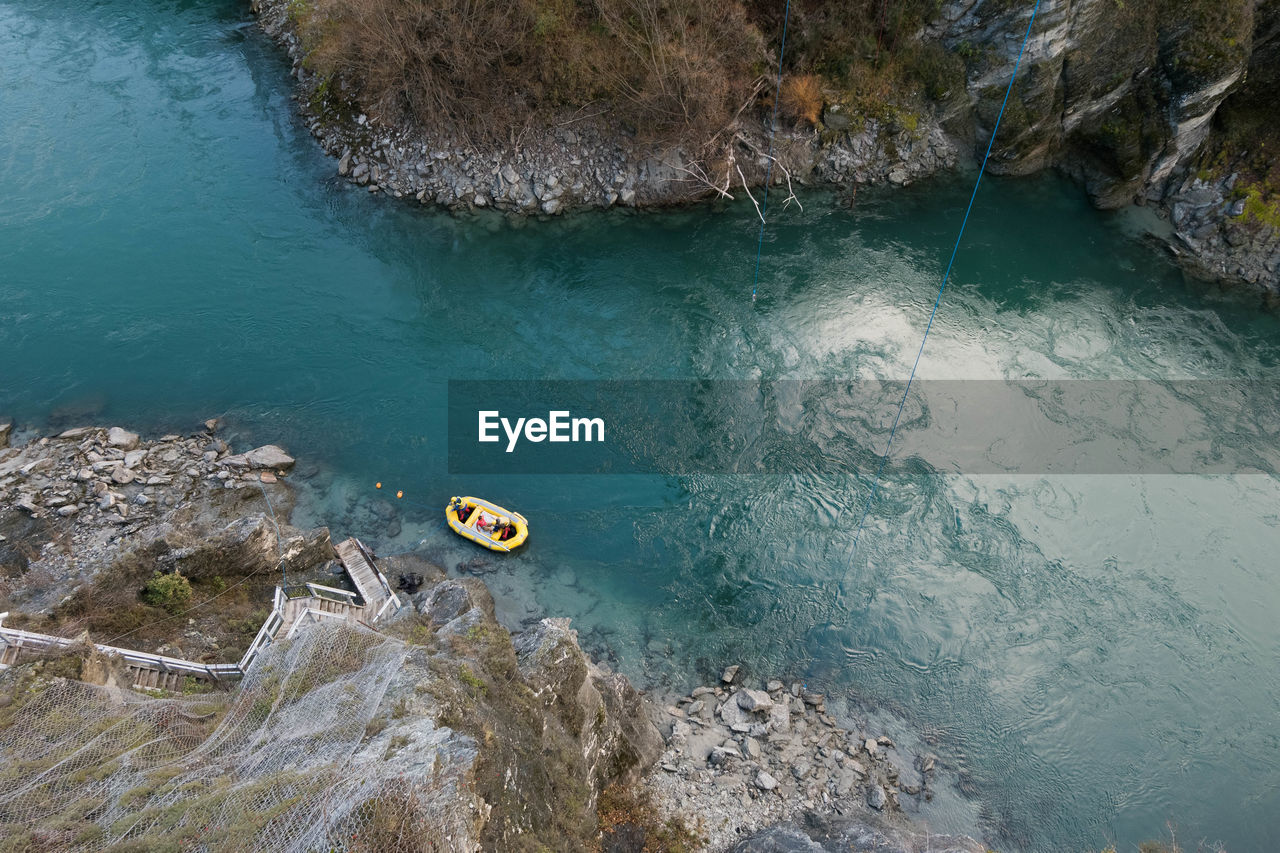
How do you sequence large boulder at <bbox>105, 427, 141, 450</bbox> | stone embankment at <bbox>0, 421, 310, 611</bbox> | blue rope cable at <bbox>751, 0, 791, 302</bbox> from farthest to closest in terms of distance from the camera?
blue rope cable at <bbox>751, 0, 791, 302</bbox>, large boulder at <bbox>105, 427, 141, 450</bbox>, stone embankment at <bbox>0, 421, 310, 611</bbox>

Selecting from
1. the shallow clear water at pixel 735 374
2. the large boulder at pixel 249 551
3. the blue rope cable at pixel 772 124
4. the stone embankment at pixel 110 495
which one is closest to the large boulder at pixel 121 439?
the stone embankment at pixel 110 495

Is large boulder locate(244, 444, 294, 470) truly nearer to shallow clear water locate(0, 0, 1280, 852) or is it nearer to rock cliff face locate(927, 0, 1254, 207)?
shallow clear water locate(0, 0, 1280, 852)

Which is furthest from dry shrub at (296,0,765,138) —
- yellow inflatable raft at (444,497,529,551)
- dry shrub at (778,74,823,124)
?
yellow inflatable raft at (444,497,529,551)

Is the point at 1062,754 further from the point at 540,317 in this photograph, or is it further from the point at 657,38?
the point at 657,38

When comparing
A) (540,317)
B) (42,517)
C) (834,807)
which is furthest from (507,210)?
(834,807)

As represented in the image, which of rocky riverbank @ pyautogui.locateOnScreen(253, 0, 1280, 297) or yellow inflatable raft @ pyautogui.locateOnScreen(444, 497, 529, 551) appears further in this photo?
rocky riverbank @ pyautogui.locateOnScreen(253, 0, 1280, 297)

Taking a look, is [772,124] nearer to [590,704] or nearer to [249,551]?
[590,704]
